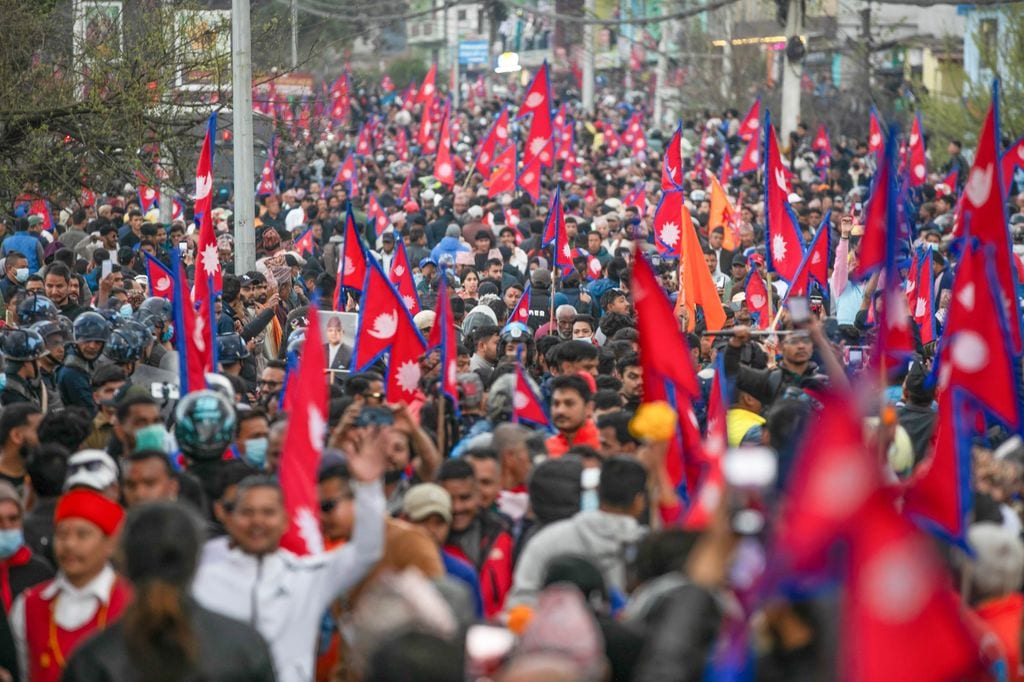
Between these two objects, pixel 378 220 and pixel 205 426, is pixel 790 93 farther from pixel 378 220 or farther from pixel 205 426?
pixel 205 426

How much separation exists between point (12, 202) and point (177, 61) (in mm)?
1550

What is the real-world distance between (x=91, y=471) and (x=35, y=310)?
193 inches

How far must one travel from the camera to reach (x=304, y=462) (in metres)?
5.89

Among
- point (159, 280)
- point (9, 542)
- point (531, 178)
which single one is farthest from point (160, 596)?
point (531, 178)

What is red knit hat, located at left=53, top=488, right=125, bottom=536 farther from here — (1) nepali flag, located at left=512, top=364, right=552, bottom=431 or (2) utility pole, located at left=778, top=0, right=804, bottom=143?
(2) utility pole, located at left=778, top=0, right=804, bottom=143

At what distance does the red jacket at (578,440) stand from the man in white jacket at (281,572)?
2583 millimetres

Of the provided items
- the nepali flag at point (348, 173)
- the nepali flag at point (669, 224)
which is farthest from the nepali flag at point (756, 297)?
the nepali flag at point (348, 173)

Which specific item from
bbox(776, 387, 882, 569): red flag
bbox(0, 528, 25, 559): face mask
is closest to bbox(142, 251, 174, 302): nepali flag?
bbox(0, 528, 25, 559): face mask

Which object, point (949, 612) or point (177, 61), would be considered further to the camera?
point (177, 61)

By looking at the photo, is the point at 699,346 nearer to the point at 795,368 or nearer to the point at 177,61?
the point at 795,368

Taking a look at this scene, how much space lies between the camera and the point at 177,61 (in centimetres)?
1424

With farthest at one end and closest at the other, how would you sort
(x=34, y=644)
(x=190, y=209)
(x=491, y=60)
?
1. (x=491, y=60)
2. (x=190, y=209)
3. (x=34, y=644)

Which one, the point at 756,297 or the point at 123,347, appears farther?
the point at 756,297

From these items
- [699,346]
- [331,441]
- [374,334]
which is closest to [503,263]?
[699,346]
